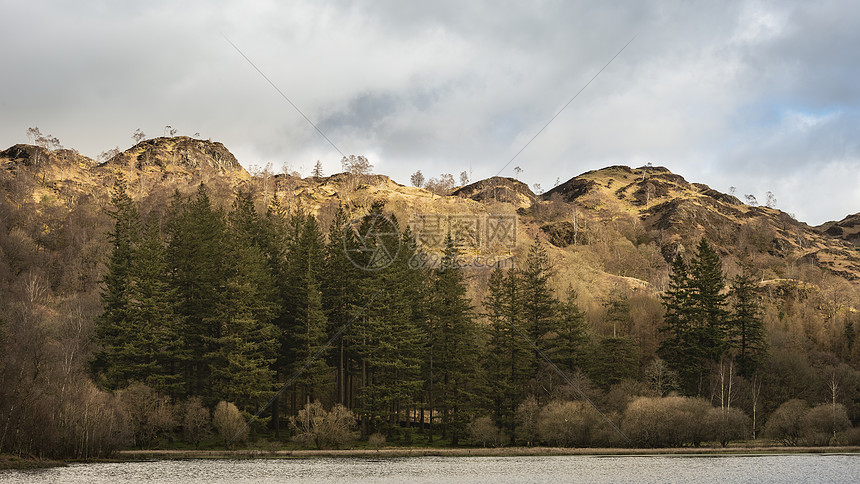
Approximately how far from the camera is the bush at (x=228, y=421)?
214 ft

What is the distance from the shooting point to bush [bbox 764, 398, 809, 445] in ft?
237

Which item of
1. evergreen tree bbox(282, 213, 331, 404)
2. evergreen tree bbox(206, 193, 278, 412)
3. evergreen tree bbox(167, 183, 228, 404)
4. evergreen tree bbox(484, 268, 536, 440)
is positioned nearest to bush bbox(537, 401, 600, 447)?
evergreen tree bbox(484, 268, 536, 440)

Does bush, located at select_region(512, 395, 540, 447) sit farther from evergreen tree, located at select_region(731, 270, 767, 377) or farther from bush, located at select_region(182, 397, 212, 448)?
evergreen tree, located at select_region(731, 270, 767, 377)

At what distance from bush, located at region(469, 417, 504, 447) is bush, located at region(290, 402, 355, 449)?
14202mm

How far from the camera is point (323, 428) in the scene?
66.1 metres

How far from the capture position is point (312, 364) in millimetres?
74375

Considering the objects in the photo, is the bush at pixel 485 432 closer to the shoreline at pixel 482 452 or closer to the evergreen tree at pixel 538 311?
the shoreline at pixel 482 452

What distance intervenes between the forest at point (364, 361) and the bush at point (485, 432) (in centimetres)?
23

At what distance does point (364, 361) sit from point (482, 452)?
1770 centimetres

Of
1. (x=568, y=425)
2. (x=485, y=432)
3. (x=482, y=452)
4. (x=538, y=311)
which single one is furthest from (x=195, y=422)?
(x=538, y=311)

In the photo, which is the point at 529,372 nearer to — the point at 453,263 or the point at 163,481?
the point at 453,263

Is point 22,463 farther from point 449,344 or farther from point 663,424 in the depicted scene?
point 663,424

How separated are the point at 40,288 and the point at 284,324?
56.7 m

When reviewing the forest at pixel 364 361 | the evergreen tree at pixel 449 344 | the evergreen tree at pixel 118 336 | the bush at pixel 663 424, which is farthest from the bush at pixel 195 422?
the bush at pixel 663 424
